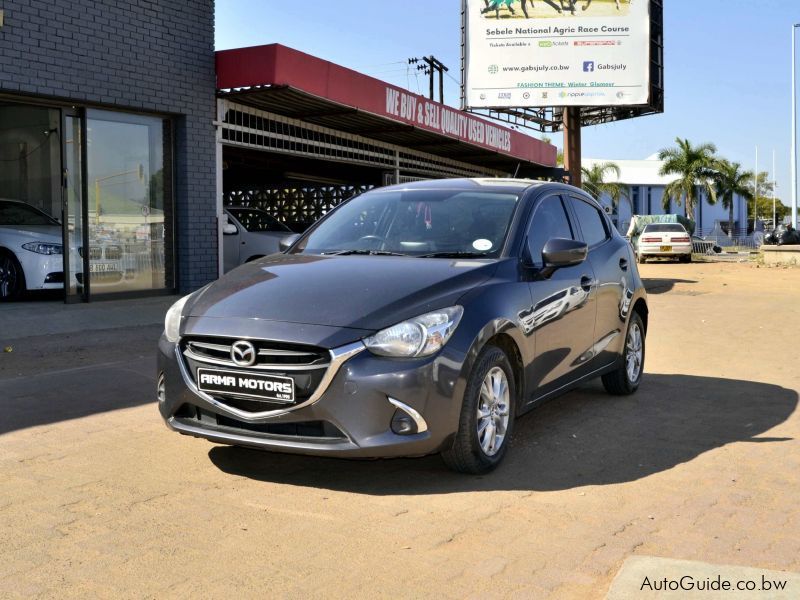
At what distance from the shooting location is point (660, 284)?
20.4 meters

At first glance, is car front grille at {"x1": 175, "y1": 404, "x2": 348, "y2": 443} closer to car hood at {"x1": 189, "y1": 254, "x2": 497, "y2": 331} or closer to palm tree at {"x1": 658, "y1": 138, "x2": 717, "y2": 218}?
car hood at {"x1": 189, "y1": 254, "x2": 497, "y2": 331}

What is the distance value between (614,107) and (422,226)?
24646 millimetres

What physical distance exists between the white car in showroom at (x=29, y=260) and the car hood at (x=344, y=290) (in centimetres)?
803

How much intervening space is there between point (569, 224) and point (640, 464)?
1887mm

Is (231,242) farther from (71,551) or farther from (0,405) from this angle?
(71,551)

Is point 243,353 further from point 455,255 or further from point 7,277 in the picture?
point 7,277

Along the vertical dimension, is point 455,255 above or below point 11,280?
above

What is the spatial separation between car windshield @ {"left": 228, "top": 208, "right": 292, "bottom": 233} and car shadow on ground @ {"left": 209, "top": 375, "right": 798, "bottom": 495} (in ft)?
30.6

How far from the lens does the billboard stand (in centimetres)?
2734

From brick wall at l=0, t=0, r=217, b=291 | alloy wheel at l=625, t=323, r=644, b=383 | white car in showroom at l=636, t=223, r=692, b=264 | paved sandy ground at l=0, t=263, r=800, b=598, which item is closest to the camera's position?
paved sandy ground at l=0, t=263, r=800, b=598

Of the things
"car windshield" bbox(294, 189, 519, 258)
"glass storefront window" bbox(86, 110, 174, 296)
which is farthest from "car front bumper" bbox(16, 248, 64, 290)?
"car windshield" bbox(294, 189, 519, 258)

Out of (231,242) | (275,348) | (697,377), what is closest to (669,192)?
(231,242)

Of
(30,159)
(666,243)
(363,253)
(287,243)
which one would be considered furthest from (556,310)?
(666,243)

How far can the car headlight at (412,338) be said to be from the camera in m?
4.18
